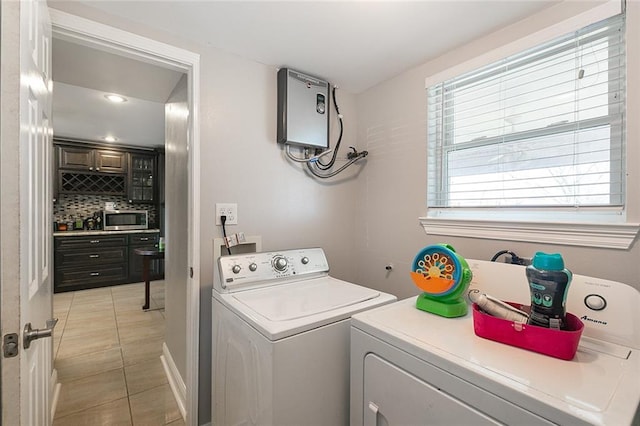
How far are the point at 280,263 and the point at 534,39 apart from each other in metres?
1.60

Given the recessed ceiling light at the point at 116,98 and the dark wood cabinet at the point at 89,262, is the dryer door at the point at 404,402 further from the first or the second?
the dark wood cabinet at the point at 89,262

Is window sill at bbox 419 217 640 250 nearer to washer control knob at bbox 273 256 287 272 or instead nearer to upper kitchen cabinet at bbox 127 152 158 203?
washer control knob at bbox 273 256 287 272

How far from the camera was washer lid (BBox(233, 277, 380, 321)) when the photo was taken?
45.4 inches

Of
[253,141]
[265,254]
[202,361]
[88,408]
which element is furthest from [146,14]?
[88,408]

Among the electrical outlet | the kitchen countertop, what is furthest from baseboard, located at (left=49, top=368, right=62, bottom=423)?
the kitchen countertop

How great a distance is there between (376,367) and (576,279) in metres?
0.74

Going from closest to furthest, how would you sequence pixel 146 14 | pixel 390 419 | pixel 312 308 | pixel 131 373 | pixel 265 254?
pixel 390 419
pixel 312 308
pixel 146 14
pixel 265 254
pixel 131 373

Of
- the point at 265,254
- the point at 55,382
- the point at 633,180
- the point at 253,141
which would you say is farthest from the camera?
the point at 55,382

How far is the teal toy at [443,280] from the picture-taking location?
106cm

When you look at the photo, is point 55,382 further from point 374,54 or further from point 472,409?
point 374,54

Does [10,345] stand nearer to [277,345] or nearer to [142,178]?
[277,345]

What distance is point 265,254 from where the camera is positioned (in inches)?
61.5

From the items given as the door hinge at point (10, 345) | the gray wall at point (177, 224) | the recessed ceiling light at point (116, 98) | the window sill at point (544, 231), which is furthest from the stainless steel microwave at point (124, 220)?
the window sill at point (544, 231)

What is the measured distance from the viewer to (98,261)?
4.36 m
